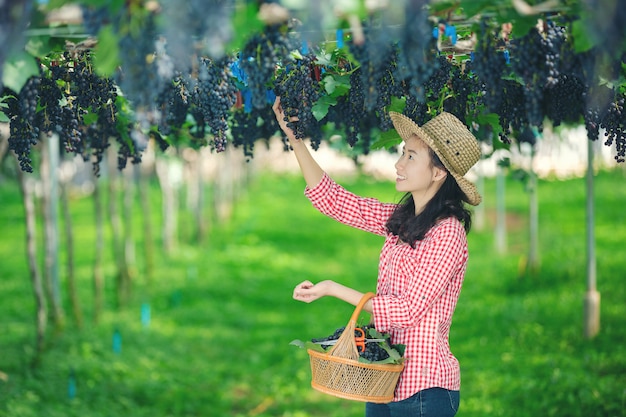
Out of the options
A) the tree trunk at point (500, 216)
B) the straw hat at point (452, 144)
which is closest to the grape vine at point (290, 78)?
the straw hat at point (452, 144)

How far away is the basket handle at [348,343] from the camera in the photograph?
3664 mm

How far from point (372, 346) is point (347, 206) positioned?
2.48 feet

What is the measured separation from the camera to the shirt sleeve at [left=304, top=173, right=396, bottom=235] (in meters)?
4.16

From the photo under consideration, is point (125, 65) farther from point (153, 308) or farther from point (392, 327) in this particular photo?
point (153, 308)

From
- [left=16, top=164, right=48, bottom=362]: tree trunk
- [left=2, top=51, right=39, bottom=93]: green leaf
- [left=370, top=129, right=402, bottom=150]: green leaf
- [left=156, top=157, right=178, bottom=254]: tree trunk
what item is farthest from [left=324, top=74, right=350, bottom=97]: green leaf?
[left=156, top=157, right=178, bottom=254]: tree trunk

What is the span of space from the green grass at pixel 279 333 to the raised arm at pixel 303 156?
3.62m

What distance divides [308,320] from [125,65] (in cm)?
874

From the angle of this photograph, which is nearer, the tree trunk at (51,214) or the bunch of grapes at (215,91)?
the bunch of grapes at (215,91)

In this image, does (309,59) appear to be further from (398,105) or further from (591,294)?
(591,294)

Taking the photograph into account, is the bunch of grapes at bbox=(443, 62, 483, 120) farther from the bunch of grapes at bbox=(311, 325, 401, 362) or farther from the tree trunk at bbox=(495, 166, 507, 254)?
the tree trunk at bbox=(495, 166, 507, 254)

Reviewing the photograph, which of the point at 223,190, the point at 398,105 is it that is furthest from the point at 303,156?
the point at 223,190

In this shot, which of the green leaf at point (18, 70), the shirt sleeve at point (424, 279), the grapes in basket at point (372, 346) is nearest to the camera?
the green leaf at point (18, 70)

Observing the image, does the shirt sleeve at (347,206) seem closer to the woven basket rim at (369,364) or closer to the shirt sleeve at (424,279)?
the shirt sleeve at (424,279)

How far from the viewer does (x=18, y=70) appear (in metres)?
2.93
